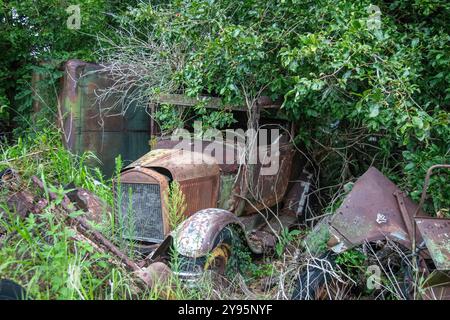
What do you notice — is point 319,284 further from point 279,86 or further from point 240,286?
point 279,86

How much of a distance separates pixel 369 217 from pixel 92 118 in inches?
165

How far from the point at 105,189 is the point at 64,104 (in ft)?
5.34

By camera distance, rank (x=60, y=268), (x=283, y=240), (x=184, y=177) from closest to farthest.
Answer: (x=60, y=268), (x=184, y=177), (x=283, y=240)

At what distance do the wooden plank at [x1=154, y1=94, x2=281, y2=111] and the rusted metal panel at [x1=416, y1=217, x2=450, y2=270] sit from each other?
1.95 m

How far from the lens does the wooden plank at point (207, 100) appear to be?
4453 millimetres

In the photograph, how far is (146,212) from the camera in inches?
150

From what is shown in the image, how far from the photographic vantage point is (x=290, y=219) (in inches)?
197

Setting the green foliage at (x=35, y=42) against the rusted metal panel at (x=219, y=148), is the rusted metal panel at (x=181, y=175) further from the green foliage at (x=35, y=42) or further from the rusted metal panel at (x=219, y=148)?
the green foliage at (x=35, y=42)

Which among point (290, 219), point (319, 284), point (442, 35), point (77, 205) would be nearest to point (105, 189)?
point (77, 205)

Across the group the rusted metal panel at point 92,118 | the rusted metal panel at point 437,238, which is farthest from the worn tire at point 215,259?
the rusted metal panel at point 92,118

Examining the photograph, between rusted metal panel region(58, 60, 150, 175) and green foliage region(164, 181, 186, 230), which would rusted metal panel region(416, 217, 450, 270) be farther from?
rusted metal panel region(58, 60, 150, 175)

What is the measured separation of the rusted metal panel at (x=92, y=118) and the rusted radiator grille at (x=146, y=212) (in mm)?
2453

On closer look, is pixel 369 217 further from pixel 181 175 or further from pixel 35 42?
pixel 35 42

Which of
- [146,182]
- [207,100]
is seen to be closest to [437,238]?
[146,182]
